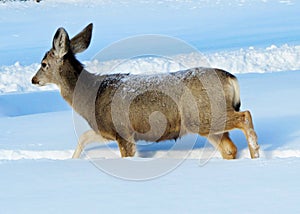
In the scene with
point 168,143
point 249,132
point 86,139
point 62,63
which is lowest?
point 168,143

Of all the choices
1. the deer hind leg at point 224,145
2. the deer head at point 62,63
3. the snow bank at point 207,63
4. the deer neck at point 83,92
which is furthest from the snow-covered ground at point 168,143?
the deer head at point 62,63

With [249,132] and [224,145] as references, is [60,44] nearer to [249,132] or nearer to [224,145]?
[224,145]

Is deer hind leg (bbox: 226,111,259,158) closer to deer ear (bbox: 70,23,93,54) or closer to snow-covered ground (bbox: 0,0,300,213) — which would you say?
snow-covered ground (bbox: 0,0,300,213)

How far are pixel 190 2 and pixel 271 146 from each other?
22090mm

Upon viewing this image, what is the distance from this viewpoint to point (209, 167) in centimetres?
536

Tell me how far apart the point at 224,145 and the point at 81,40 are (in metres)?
1.86

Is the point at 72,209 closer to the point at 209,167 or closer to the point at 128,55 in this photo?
the point at 209,167

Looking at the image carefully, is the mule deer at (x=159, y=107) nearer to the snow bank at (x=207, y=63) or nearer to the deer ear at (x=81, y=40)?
the deer ear at (x=81, y=40)

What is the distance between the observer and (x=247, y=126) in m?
6.32

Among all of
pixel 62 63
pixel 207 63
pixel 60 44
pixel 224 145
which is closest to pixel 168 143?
pixel 224 145

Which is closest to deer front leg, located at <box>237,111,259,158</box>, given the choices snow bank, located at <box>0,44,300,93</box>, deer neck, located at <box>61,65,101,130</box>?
deer neck, located at <box>61,65,101,130</box>

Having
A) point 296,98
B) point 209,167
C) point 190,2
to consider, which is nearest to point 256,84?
point 296,98

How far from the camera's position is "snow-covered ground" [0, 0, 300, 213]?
14.5 feet

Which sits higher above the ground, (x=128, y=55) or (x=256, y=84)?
(x=256, y=84)
